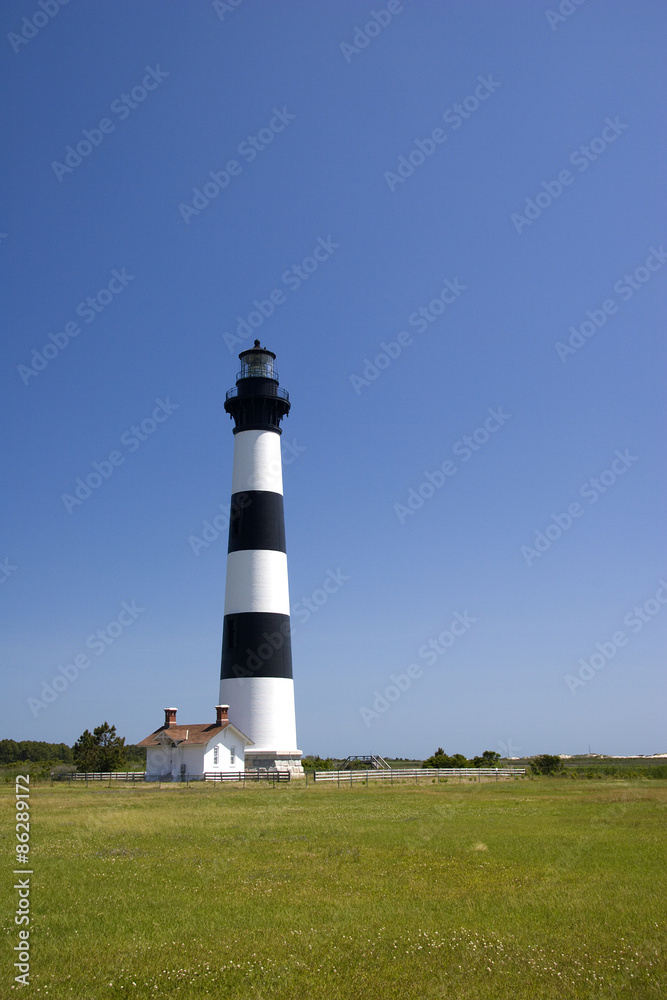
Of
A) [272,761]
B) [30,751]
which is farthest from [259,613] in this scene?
[30,751]

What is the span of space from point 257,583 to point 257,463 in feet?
22.6

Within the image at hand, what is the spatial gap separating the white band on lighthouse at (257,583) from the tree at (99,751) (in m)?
14.2

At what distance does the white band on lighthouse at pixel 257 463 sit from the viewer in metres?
42.4

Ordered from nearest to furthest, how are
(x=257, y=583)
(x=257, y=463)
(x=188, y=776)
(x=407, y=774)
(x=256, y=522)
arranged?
(x=257, y=583)
(x=256, y=522)
(x=188, y=776)
(x=257, y=463)
(x=407, y=774)

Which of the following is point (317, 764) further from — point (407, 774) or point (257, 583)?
point (257, 583)

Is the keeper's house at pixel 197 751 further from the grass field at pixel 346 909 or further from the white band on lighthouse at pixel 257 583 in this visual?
the grass field at pixel 346 909

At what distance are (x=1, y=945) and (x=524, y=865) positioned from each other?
29.9ft

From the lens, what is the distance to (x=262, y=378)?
4422 cm

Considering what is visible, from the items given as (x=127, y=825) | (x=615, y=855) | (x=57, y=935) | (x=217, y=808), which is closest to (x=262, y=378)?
(x=217, y=808)

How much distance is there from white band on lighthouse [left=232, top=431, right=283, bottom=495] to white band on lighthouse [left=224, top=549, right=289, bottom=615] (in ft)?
12.5

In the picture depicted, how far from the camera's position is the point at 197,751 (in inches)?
1640

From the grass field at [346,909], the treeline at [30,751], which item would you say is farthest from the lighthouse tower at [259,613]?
the treeline at [30,751]

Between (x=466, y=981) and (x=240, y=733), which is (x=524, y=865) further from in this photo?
(x=240, y=733)

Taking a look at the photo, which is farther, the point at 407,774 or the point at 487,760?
the point at 487,760
